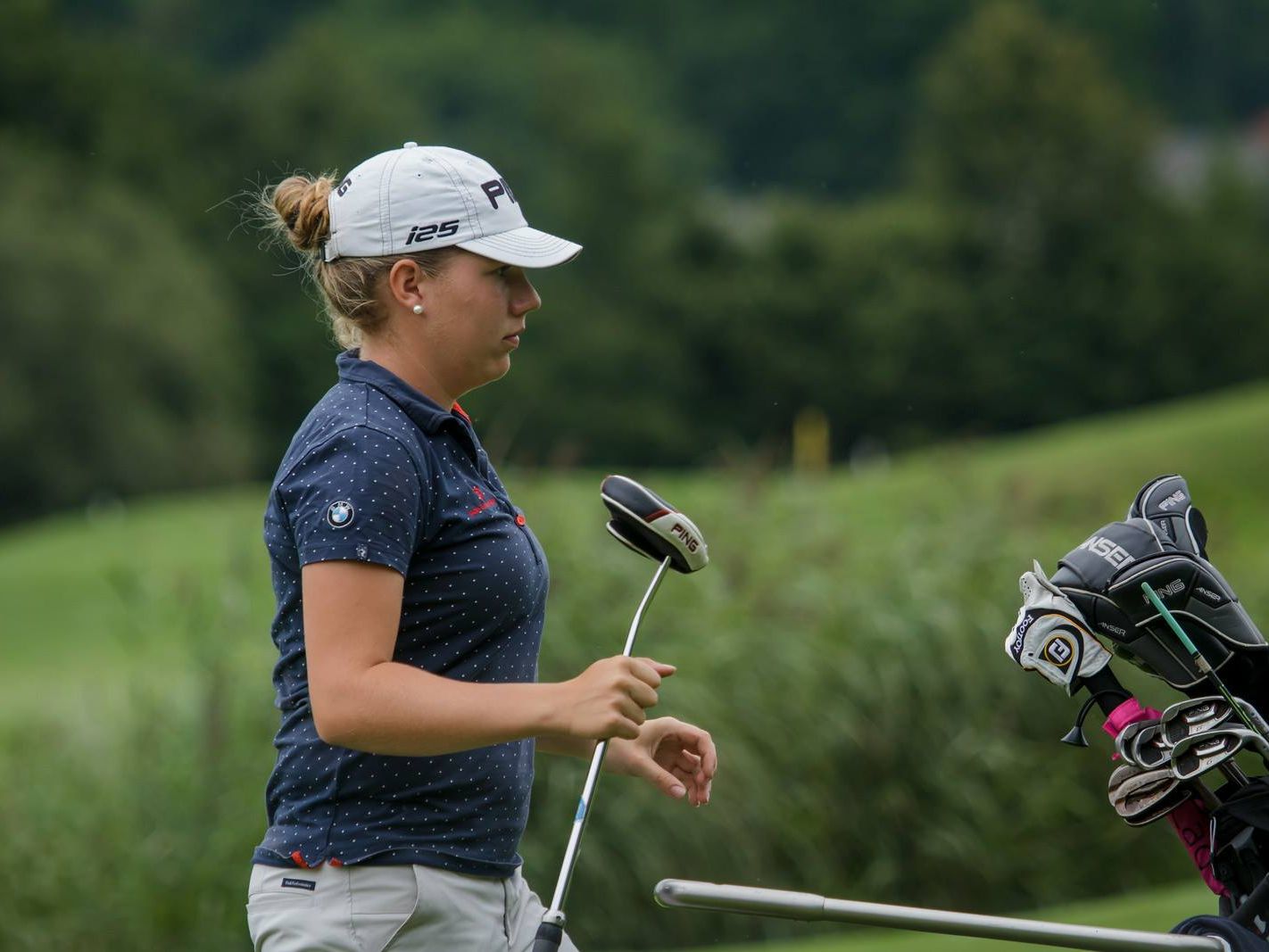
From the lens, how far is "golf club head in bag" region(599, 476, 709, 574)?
280 centimetres

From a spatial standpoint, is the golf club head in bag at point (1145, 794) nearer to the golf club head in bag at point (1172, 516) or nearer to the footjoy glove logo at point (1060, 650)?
the footjoy glove logo at point (1060, 650)

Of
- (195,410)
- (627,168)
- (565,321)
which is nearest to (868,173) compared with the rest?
(627,168)

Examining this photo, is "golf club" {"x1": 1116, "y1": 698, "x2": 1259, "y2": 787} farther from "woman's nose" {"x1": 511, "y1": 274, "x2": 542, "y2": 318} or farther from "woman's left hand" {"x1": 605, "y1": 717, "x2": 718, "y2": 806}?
"woman's nose" {"x1": 511, "y1": 274, "x2": 542, "y2": 318}

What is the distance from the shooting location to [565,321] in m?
49.2

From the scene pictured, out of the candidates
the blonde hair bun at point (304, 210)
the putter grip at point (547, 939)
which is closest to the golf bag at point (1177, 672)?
the putter grip at point (547, 939)

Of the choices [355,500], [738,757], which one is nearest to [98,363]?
[738,757]

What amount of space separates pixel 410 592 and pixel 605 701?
1.13ft

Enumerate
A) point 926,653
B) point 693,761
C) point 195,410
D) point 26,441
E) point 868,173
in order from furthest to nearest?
point 868,173 → point 195,410 → point 26,441 → point 926,653 → point 693,761

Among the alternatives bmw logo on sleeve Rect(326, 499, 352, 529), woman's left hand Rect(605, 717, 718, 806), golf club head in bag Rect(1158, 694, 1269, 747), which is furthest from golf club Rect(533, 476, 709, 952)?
golf club head in bag Rect(1158, 694, 1269, 747)

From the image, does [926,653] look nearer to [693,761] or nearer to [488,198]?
[693,761]

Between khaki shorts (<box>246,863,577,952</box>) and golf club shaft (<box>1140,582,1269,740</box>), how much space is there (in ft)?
3.34

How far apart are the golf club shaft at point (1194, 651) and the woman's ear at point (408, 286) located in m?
1.05

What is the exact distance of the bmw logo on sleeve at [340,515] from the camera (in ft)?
7.88

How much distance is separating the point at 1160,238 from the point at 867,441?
360 inches
